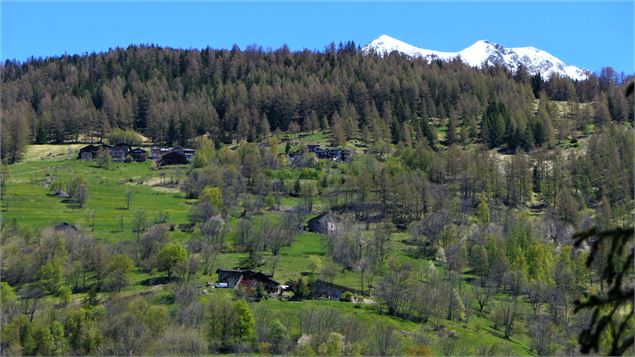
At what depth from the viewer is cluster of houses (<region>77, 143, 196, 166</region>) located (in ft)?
433

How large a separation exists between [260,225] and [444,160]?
48033mm

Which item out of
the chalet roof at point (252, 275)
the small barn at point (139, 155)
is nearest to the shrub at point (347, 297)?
the chalet roof at point (252, 275)

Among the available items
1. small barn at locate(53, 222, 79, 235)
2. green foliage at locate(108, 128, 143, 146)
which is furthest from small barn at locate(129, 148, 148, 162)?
small barn at locate(53, 222, 79, 235)

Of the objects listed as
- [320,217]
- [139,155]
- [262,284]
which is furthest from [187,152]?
[262,284]

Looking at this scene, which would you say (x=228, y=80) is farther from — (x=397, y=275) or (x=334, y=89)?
(x=397, y=275)

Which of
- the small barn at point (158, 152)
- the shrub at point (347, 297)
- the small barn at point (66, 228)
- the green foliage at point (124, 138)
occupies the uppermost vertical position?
the green foliage at point (124, 138)

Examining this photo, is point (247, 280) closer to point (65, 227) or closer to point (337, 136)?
point (65, 227)

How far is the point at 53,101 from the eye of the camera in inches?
6624

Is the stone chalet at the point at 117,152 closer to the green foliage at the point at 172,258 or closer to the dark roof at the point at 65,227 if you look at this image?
the dark roof at the point at 65,227

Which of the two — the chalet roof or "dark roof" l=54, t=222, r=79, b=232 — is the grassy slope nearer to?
"dark roof" l=54, t=222, r=79, b=232

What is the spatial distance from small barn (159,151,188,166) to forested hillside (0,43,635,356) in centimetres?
166

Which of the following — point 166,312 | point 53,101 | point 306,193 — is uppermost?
point 53,101

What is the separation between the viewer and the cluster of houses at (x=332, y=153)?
137 meters

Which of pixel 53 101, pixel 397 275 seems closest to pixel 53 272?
pixel 397 275
